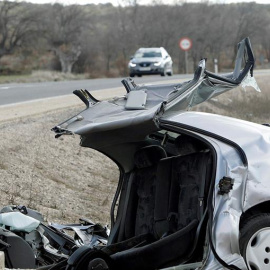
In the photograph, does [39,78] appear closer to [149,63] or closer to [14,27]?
[149,63]

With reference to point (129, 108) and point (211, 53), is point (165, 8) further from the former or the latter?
point (129, 108)

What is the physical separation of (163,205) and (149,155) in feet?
1.54

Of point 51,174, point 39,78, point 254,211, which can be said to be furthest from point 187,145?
point 39,78

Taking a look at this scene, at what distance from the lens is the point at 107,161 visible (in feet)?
47.6

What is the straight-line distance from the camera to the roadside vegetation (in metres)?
69.3

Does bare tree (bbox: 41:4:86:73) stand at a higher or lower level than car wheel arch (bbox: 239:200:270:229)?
higher

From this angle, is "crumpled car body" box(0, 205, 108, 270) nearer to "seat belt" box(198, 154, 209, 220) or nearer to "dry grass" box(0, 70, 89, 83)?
"seat belt" box(198, 154, 209, 220)

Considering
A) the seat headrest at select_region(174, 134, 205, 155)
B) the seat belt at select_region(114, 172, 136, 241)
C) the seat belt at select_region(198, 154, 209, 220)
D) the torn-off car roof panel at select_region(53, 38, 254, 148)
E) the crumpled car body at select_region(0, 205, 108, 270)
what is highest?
the torn-off car roof panel at select_region(53, 38, 254, 148)

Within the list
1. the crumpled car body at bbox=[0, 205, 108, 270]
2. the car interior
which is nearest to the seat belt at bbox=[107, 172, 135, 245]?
the car interior

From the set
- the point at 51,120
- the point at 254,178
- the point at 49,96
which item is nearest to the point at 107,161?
the point at 51,120

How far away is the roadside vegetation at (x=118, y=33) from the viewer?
227 feet

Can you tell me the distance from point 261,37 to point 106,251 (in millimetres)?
75583

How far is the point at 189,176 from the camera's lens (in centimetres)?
535

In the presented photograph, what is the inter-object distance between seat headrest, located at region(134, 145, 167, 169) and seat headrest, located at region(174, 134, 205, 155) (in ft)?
0.81
